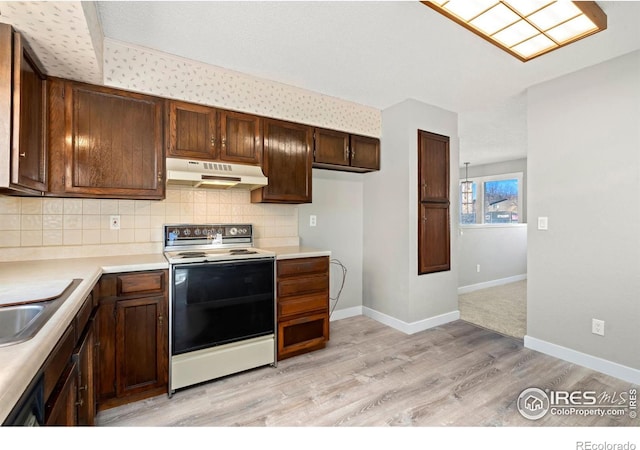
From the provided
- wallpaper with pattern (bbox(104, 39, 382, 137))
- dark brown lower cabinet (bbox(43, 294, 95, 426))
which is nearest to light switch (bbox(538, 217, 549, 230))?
wallpaper with pattern (bbox(104, 39, 382, 137))

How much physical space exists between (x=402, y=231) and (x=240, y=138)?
187cm

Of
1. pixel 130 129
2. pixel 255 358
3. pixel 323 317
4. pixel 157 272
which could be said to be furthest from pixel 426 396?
pixel 130 129

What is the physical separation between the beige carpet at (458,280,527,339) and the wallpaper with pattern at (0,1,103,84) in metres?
4.10

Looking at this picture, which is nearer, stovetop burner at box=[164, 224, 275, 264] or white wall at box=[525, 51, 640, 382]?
white wall at box=[525, 51, 640, 382]

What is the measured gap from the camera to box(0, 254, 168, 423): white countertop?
0.73m

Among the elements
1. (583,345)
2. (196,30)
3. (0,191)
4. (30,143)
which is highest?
(196,30)

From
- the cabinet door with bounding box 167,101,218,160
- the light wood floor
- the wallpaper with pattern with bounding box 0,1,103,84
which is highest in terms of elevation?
the wallpaper with pattern with bounding box 0,1,103,84

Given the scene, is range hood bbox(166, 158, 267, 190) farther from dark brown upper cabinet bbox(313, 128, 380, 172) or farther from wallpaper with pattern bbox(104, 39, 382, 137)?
dark brown upper cabinet bbox(313, 128, 380, 172)

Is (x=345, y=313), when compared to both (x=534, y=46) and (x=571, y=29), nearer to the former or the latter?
(x=534, y=46)

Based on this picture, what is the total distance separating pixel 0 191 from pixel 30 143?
13.0 inches

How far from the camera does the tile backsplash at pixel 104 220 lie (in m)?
2.12

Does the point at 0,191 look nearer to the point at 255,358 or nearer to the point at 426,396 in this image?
the point at 255,358

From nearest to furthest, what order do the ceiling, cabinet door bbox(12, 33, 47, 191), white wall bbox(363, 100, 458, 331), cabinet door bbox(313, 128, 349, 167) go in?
cabinet door bbox(12, 33, 47, 191), the ceiling, cabinet door bbox(313, 128, 349, 167), white wall bbox(363, 100, 458, 331)

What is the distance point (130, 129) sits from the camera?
87.8 inches
